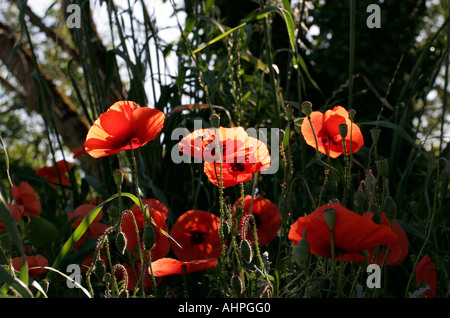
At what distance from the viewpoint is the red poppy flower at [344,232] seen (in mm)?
522

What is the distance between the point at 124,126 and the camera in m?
0.74

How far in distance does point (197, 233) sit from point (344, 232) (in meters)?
0.41

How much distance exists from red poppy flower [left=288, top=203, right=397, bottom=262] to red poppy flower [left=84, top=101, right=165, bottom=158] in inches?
11.1

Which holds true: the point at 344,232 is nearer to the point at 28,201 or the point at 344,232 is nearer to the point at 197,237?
the point at 197,237

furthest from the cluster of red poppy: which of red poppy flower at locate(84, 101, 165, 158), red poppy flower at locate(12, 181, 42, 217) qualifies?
red poppy flower at locate(12, 181, 42, 217)

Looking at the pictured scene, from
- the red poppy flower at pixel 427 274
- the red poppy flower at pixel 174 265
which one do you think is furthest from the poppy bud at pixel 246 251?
the red poppy flower at pixel 427 274

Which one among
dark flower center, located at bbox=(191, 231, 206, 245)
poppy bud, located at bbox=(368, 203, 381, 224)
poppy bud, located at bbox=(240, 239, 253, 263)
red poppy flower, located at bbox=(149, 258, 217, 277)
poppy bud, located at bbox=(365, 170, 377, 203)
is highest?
poppy bud, located at bbox=(365, 170, 377, 203)

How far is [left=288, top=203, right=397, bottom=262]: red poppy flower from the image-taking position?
52 centimetres

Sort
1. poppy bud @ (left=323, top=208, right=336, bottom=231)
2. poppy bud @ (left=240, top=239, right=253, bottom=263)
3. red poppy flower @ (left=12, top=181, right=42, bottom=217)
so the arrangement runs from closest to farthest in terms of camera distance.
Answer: poppy bud @ (left=323, top=208, right=336, bottom=231) < poppy bud @ (left=240, top=239, right=253, bottom=263) < red poppy flower @ (left=12, top=181, right=42, bottom=217)

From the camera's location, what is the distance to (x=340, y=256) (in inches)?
22.1

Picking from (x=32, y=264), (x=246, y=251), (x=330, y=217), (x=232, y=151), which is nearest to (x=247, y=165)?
(x=232, y=151)

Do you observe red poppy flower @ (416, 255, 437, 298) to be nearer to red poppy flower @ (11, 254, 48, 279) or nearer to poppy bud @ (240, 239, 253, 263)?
poppy bud @ (240, 239, 253, 263)
